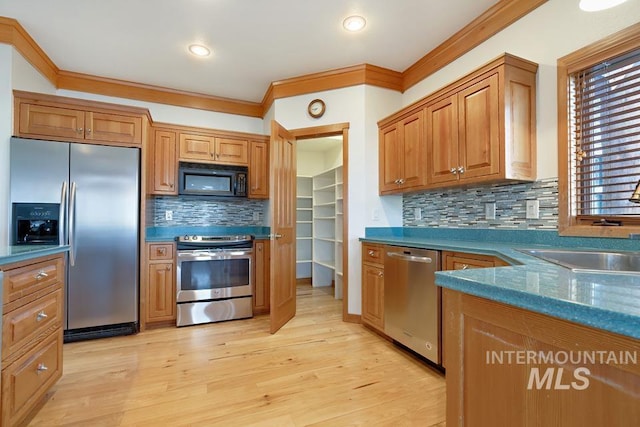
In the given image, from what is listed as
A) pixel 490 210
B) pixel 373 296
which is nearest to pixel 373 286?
pixel 373 296

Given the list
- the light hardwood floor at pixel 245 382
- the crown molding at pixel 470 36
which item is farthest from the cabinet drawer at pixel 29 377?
the crown molding at pixel 470 36

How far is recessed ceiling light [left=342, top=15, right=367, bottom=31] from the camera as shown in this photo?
2.31 m

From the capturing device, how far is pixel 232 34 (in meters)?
2.50

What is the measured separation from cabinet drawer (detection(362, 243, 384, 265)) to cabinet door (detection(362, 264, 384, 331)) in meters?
0.06

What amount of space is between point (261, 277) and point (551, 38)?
318 cm

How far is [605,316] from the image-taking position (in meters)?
0.49

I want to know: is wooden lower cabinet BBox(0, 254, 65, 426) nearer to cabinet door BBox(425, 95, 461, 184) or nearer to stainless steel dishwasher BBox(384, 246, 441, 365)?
stainless steel dishwasher BBox(384, 246, 441, 365)

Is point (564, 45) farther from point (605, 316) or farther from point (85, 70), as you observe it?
point (85, 70)

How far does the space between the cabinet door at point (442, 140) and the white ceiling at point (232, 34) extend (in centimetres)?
73

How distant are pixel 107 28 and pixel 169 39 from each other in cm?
46

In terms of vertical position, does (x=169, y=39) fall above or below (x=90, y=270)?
above

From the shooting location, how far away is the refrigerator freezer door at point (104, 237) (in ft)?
8.25

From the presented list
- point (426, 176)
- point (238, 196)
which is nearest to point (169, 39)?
point (238, 196)

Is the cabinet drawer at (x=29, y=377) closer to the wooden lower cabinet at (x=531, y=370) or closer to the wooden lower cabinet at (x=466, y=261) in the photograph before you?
the wooden lower cabinet at (x=531, y=370)
